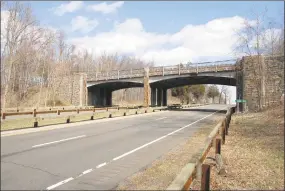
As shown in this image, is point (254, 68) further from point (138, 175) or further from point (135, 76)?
point (138, 175)

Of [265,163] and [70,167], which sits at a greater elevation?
[70,167]

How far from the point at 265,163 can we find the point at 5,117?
26.3 ft

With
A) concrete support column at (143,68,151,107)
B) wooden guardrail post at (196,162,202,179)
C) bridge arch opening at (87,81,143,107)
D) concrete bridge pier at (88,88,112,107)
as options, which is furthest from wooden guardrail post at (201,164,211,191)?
concrete bridge pier at (88,88,112,107)

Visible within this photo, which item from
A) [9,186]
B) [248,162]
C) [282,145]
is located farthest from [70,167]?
[282,145]

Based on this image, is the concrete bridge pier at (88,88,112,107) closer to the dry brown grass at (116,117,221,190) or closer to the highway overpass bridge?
the highway overpass bridge

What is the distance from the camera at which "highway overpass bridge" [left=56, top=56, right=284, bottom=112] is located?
35406 millimetres

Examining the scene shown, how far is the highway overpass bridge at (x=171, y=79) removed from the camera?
116 feet

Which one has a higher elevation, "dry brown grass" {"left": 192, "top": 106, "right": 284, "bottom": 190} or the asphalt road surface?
the asphalt road surface

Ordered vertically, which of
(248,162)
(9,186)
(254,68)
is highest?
(254,68)

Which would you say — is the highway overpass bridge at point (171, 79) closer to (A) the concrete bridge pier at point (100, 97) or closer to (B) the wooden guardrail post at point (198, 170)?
(A) the concrete bridge pier at point (100, 97)

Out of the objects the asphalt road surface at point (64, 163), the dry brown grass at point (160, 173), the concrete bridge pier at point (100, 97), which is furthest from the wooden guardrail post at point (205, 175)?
the concrete bridge pier at point (100, 97)

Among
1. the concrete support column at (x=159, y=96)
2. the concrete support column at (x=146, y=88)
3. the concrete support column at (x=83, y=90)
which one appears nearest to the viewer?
the concrete support column at (x=146, y=88)

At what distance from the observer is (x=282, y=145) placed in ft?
35.9

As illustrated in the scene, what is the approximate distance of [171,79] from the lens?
167ft
